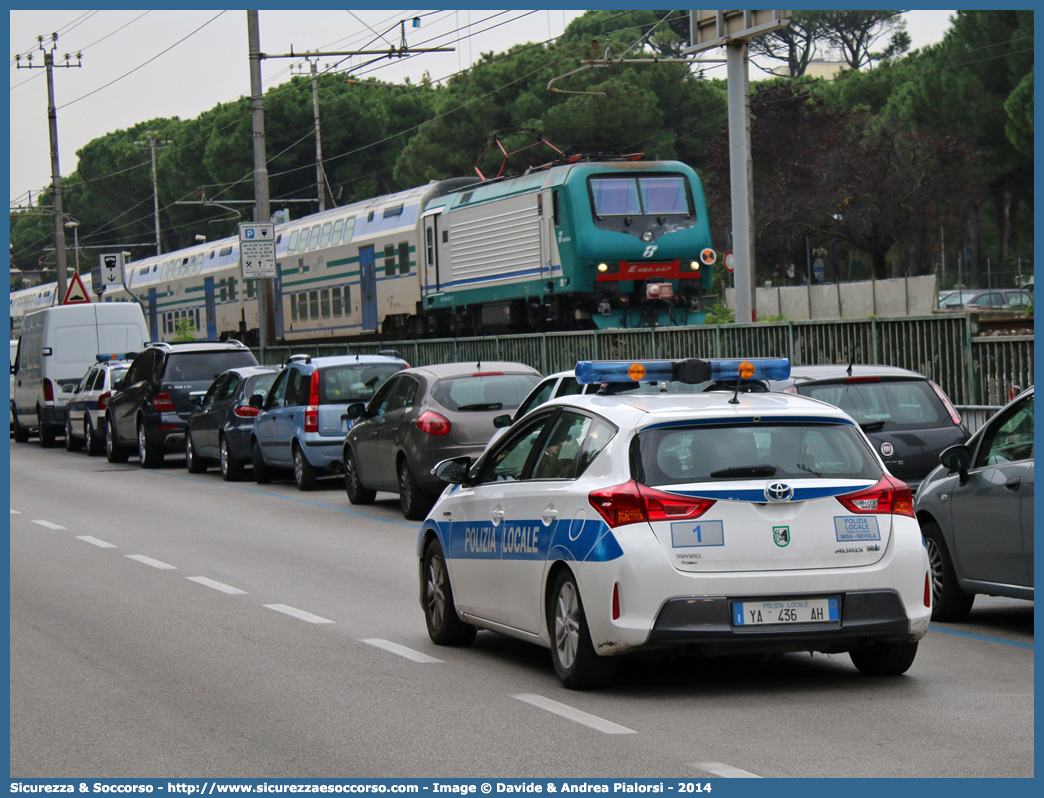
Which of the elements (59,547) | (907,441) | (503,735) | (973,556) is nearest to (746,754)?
(503,735)

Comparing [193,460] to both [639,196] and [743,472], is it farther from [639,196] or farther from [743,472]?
[743,472]

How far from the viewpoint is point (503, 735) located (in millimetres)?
6969

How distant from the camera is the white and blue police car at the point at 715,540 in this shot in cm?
757

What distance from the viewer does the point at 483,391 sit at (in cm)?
1731

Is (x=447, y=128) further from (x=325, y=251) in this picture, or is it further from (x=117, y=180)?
(x=117, y=180)

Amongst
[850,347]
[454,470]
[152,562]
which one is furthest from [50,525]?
[850,347]

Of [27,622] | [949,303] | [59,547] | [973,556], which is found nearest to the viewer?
[973,556]

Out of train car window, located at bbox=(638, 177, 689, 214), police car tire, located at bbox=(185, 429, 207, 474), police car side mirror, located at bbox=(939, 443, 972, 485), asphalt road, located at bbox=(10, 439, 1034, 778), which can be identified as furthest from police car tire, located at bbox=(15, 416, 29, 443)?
police car side mirror, located at bbox=(939, 443, 972, 485)

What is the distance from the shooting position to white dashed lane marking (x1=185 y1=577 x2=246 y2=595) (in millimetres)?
12008

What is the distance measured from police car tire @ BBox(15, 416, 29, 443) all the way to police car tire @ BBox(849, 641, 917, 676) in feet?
103

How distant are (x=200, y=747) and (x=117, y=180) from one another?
112 meters

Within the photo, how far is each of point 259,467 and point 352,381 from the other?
8.58ft

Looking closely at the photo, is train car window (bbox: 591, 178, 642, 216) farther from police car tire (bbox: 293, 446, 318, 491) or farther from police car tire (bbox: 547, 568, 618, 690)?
police car tire (bbox: 547, 568, 618, 690)

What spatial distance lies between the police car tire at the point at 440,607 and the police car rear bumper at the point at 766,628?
2.17 meters
